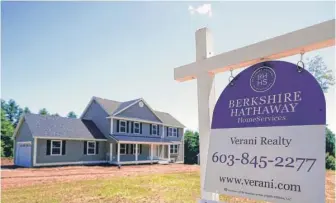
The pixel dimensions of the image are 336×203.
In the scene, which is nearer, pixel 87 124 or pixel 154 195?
pixel 154 195

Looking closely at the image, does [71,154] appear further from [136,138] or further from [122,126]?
[136,138]

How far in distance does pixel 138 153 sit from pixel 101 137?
506 centimetres

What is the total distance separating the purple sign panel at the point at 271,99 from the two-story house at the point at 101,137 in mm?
23850

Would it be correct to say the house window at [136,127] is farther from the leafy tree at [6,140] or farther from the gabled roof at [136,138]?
the leafy tree at [6,140]

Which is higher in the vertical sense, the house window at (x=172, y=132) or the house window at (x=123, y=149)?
the house window at (x=172, y=132)

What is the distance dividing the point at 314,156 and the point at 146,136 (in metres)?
30.5

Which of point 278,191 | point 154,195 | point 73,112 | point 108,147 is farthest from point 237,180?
point 73,112

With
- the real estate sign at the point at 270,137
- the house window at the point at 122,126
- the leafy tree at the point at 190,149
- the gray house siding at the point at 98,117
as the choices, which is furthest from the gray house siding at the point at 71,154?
the real estate sign at the point at 270,137

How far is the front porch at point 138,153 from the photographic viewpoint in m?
28.2

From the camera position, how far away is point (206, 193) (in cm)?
248

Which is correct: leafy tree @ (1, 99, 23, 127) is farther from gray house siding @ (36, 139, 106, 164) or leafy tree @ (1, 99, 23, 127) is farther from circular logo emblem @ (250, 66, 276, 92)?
circular logo emblem @ (250, 66, 276, 92)

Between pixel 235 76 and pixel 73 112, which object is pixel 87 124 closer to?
pixel 235 76

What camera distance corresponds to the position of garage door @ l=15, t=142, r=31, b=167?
2382 centimetres

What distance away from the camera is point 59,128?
2545 centimetres
